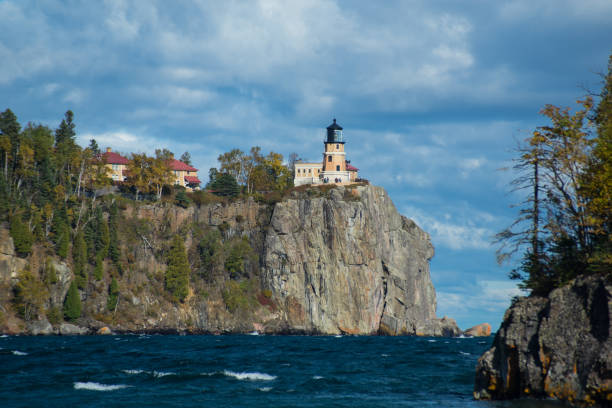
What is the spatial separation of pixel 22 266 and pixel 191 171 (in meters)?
64.5

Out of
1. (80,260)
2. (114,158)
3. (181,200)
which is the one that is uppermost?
(114,158)

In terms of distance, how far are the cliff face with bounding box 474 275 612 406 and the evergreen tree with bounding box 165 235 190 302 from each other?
3986 inches

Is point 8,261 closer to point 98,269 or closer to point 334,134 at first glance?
point 98,269

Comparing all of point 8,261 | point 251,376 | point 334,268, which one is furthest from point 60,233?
point 251,376

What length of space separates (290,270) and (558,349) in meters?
110

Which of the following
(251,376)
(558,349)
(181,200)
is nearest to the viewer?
(558,349)

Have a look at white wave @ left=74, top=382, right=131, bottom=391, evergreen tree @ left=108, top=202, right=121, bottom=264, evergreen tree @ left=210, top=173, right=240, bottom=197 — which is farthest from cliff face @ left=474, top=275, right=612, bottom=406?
evergreen tree @ left=210, top=173, right=240, bottom=197

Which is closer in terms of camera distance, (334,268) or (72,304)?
(72,304)

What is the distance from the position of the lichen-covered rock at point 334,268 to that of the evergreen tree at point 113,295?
31.6 m

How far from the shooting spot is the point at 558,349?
76.5ft

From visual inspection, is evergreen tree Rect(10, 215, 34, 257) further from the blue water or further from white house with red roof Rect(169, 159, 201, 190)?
the blue water

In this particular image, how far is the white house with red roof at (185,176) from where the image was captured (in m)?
156

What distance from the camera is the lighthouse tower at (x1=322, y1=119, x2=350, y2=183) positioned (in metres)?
149

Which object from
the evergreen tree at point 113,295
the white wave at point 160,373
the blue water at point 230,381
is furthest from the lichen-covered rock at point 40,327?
the white wave at point 160,373
